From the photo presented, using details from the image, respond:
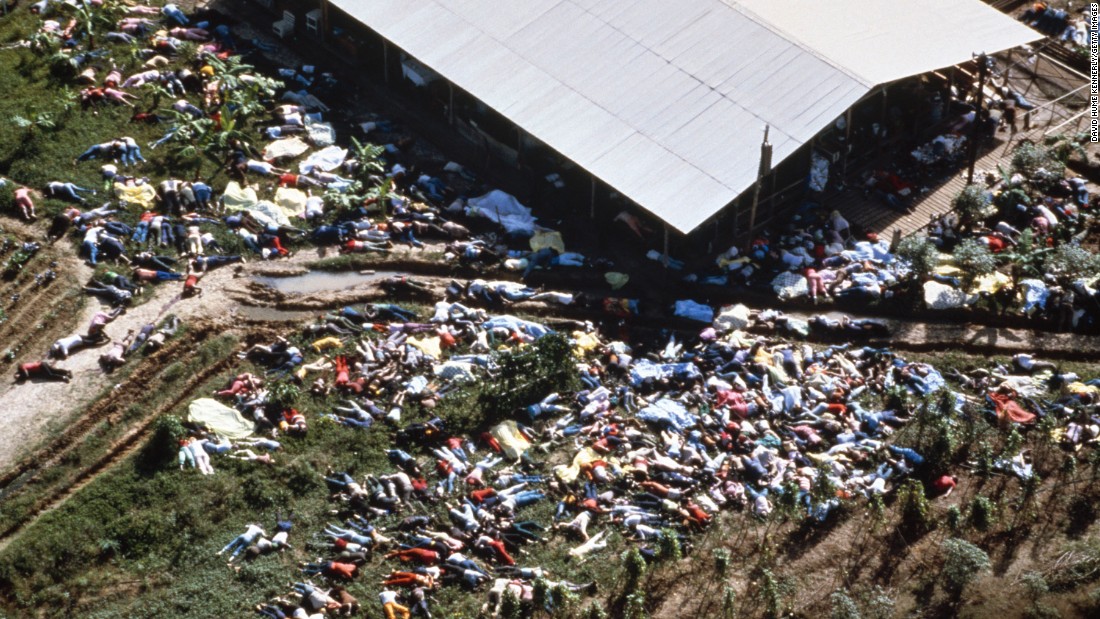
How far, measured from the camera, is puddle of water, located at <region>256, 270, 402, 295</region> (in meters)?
39.9

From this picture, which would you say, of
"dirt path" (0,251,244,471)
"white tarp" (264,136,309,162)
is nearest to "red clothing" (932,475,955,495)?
"dirt path" (0,251,244,471)

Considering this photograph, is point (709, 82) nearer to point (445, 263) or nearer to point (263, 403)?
point (445, 263)

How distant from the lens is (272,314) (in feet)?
128

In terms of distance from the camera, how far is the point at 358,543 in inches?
1283

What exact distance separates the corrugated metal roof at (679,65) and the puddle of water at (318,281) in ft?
21.0

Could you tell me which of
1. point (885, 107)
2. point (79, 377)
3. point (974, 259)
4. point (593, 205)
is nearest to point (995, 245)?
point (974, 259)

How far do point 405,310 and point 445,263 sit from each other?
2359 mm

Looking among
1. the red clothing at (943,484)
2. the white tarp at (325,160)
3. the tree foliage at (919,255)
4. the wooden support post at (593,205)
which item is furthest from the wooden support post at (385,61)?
the red clothing at (943,484)

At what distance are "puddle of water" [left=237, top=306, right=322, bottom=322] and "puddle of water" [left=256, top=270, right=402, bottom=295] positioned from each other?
0.83m

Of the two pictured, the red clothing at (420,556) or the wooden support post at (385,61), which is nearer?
the red clothing at (420,556)

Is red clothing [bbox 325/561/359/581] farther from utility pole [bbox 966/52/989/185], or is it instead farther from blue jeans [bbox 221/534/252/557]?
utility pole [bbox 966/52/989/185]

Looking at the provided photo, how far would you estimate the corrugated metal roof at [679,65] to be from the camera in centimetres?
4012

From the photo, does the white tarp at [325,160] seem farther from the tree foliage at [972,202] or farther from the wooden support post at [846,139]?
the tree foliage at [972,202]

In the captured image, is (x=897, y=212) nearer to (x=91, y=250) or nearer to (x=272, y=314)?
(x=272, y=314)
